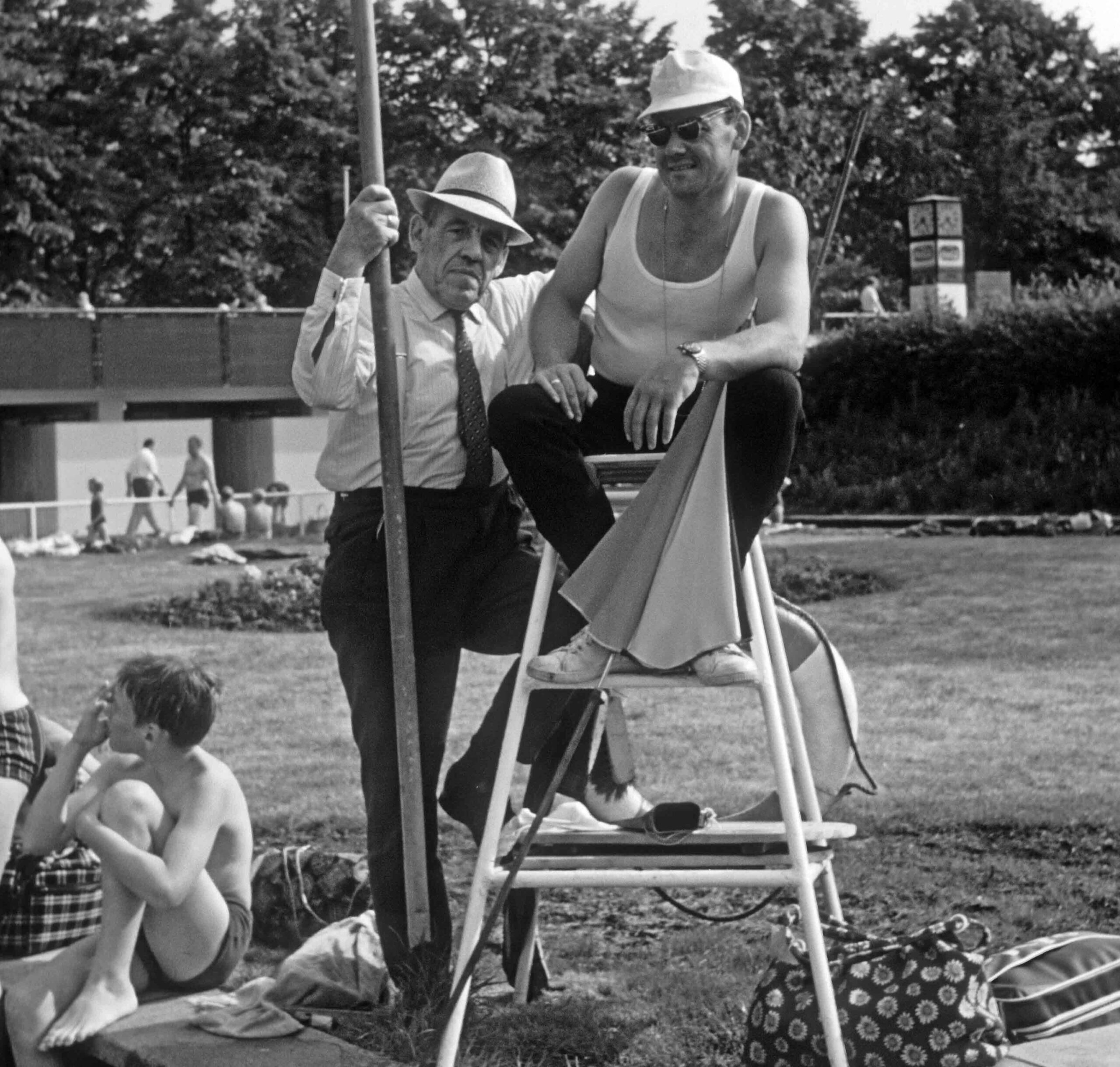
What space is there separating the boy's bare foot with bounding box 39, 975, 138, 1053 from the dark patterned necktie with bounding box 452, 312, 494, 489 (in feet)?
4.60

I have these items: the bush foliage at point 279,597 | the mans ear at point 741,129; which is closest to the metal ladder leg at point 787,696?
the mans ear at point 741,129

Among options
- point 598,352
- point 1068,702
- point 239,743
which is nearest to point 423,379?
point 598,352

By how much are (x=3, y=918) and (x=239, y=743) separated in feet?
14.2

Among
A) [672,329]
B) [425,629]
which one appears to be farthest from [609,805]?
[672,329]

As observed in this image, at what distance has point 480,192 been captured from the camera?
4.23 meters

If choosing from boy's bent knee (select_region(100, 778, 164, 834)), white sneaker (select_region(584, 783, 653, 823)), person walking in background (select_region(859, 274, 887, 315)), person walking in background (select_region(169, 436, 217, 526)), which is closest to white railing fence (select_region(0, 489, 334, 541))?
person walking in background (select_region(169, 436, 217, 526))

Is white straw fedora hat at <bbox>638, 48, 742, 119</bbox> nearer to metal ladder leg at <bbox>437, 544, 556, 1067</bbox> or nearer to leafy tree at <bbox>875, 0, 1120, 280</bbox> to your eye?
metal ladder leg at <bbox>437, 544, 556, 1067</bbox>

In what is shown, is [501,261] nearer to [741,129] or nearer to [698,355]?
[741,129]

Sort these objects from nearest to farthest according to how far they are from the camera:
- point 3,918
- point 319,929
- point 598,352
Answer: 1. point 598,352
2. point 3,918
3. point 319,929

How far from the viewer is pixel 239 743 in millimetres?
9289

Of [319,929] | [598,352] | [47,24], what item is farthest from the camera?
[47,24]

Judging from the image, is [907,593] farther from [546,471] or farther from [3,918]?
[546,471]

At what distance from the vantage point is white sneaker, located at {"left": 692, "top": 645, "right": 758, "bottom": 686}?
326cm

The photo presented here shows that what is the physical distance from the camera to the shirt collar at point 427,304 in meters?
4.28
